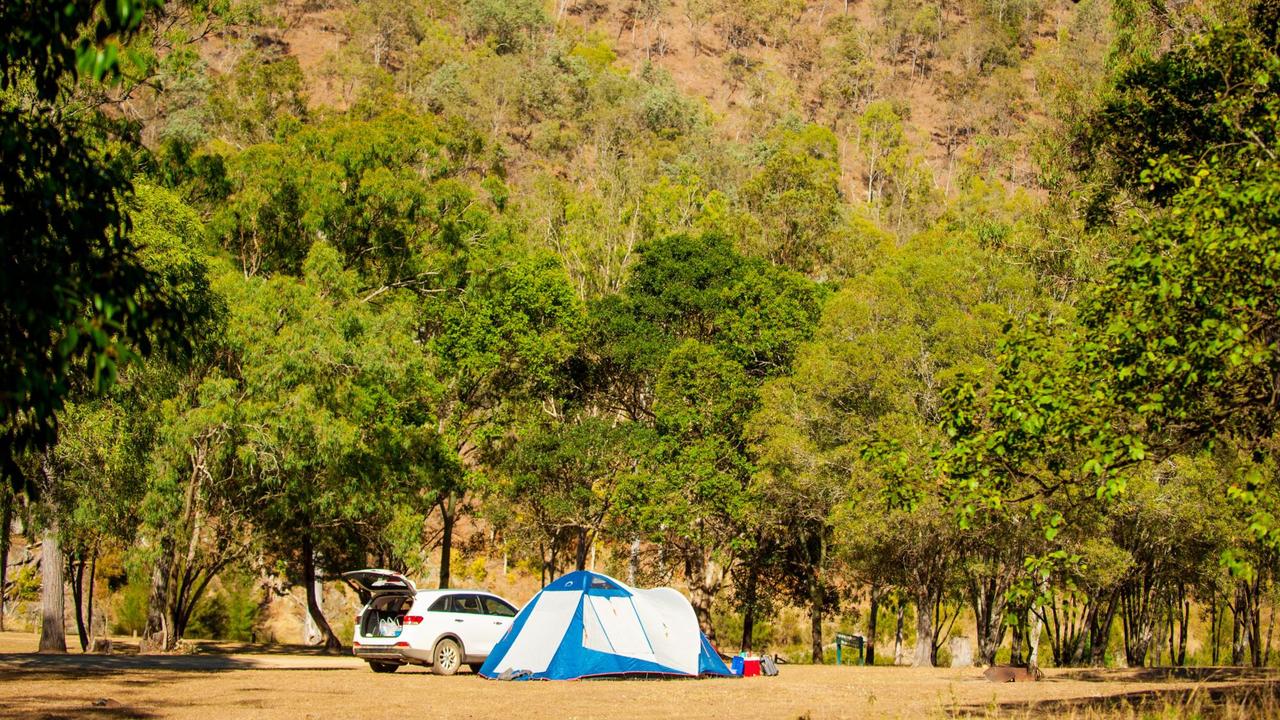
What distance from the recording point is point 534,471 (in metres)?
34.4

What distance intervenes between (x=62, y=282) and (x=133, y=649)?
24415 millimetres

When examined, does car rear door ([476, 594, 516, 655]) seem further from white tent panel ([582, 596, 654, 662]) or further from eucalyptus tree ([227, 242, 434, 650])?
eucalyptus tree ([227, 242, 434, 650])

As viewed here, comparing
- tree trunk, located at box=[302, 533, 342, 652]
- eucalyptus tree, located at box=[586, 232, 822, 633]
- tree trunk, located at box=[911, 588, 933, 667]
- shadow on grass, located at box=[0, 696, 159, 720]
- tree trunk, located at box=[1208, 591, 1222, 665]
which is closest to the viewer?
shadow on grass, located at box=[0, 696, 159, 720]

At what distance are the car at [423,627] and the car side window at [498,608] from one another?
0.20 meters

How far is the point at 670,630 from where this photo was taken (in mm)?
20859

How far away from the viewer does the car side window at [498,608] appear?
21430mm

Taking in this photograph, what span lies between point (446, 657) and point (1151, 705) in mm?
11494

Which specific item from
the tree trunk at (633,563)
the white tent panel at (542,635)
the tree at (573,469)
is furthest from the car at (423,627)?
the tree trunk at (633,563)

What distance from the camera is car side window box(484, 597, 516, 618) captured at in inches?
844

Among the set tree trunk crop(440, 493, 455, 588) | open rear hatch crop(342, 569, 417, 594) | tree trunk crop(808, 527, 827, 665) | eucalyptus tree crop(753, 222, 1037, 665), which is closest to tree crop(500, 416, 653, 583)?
tree trunk crop(440, 493, 455, 588)

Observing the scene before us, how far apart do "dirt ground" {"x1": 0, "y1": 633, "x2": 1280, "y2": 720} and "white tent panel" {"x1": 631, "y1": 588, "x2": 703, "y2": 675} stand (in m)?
0.70

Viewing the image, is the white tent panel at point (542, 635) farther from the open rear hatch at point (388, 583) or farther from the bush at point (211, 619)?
the bush at point (211, 619)

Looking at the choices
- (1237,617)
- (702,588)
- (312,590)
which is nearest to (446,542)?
(312,590)

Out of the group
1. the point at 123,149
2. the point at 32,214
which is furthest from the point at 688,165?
the point at 32,214
